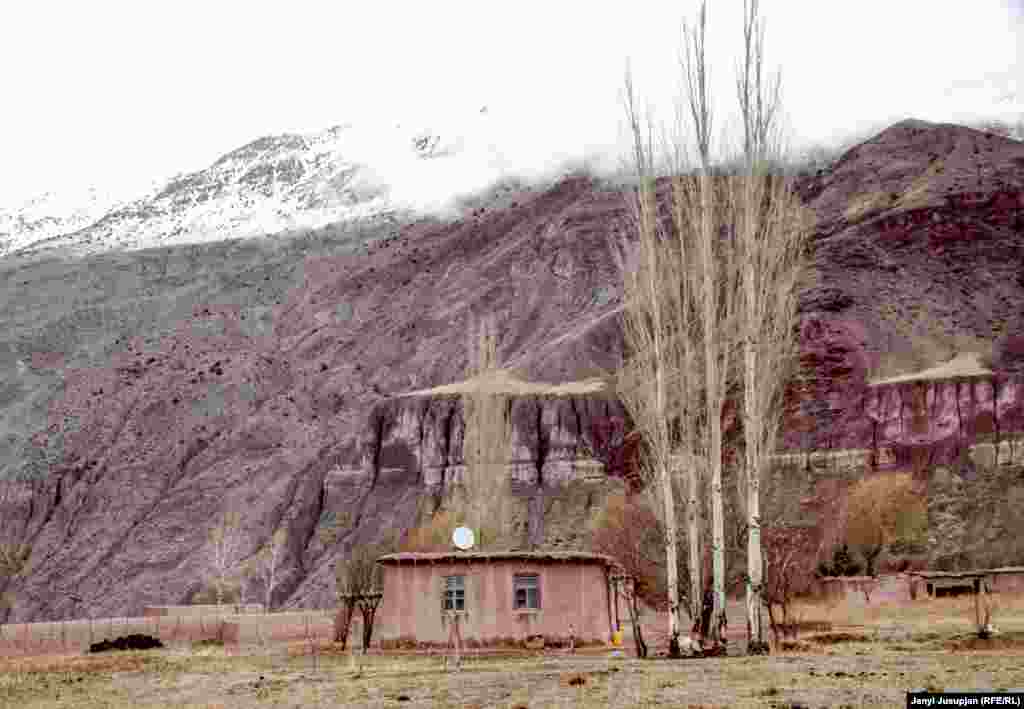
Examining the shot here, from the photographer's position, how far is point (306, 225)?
16488 centimetres

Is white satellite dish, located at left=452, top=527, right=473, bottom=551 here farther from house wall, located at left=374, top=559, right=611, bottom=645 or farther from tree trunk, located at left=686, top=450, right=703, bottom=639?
tree trunk, located at left=686, top=450, right=703, bottom=639

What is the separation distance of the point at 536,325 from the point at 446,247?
66.1ft

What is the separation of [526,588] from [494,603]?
101 centimetres

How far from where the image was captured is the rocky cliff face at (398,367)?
98.8 meters

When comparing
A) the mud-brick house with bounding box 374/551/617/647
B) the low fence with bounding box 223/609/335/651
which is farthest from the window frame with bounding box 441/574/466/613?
the low fence with bounding box 223/609/335/651

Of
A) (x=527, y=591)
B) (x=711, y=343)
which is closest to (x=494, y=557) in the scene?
(x=527, y=591)

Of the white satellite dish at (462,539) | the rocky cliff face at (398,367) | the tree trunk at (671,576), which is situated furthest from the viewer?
the rocky cliff face at (398,367)

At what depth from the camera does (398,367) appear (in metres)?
120

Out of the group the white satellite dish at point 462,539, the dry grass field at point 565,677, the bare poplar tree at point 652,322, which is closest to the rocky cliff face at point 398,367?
the bare poplar tree at point 652,322

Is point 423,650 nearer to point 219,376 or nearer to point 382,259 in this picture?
point 219,376

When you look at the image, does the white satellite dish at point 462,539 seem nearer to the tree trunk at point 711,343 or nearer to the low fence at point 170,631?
the tree trunk at point 711,343

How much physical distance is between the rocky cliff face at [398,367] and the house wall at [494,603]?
40590 millimetres

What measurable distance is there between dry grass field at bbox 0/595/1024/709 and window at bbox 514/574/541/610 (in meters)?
2.63

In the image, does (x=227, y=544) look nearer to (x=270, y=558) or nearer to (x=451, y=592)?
(x=270, y=558)
